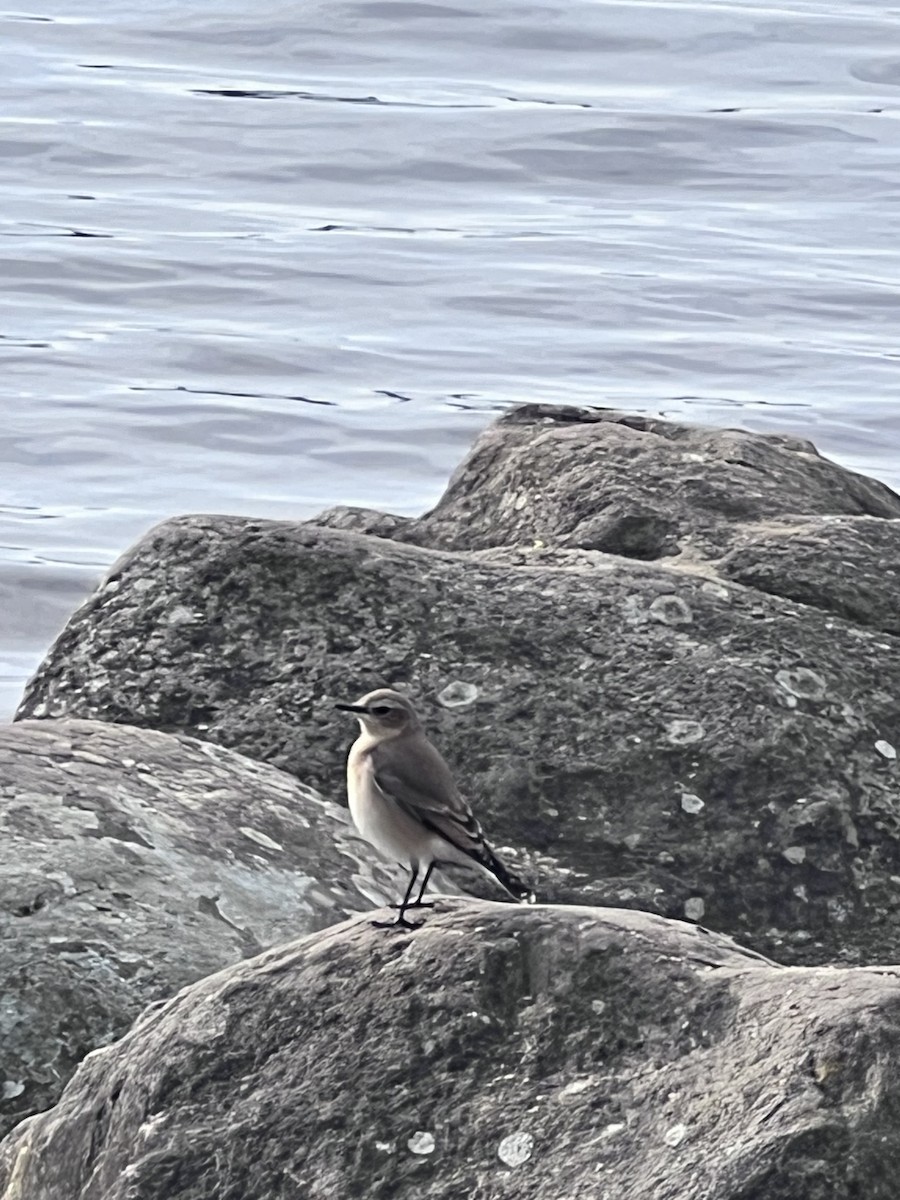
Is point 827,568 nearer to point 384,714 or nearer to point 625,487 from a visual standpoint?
point 625,487

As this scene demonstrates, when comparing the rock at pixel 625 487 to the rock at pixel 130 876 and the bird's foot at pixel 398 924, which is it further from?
the bird's foot at pixel 398 924

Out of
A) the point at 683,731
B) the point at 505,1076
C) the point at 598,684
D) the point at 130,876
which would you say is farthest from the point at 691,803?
the point at 505,1076

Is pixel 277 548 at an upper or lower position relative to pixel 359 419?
upper

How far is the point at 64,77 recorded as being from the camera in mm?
51375

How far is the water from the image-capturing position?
23.6 meters

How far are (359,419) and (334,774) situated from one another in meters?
17.3

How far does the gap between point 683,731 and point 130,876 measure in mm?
1949

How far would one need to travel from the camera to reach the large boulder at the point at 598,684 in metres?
7.27

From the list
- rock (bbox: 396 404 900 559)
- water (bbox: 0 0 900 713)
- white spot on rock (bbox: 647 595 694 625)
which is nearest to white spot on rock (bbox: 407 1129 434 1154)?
white spot on rock (bbox: 647 595 694 625)

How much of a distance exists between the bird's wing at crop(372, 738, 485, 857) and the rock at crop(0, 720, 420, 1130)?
0.63 meters

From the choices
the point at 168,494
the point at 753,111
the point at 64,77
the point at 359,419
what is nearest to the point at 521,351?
the point at 359,419

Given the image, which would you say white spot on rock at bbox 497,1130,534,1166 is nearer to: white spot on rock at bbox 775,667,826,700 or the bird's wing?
the bird's wing

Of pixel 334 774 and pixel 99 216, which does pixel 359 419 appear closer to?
pixel 99 216

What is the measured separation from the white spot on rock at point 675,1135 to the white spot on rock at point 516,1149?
268 mm
